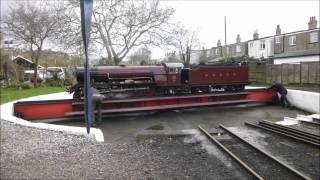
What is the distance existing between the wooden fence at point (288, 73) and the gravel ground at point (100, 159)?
21.9 metres

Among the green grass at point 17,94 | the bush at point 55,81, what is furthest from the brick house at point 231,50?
the green grass at point 17,94

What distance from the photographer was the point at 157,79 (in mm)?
15688

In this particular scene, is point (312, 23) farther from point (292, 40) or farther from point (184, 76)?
point (184, 76)

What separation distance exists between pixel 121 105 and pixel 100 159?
6.84 metres

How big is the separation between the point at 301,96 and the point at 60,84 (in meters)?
25.7

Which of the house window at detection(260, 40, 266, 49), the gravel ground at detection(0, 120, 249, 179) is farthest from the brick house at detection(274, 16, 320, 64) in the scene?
the gravel ground at detection(0, 120, 249, 179)

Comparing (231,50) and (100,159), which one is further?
(231,50)

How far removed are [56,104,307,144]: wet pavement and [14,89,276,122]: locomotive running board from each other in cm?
33

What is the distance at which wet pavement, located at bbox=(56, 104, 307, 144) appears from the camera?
11865 millimetres

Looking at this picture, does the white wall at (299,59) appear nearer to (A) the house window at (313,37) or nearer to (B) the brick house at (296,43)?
(B) the brick house at (296,43)

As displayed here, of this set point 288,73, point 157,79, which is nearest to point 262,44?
point 288,73

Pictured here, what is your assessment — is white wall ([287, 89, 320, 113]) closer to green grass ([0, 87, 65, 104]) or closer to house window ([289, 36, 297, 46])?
green grass ([0, 87, 65, 104])

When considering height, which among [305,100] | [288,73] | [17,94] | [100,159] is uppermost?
[288,73]

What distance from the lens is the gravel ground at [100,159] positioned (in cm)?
680
